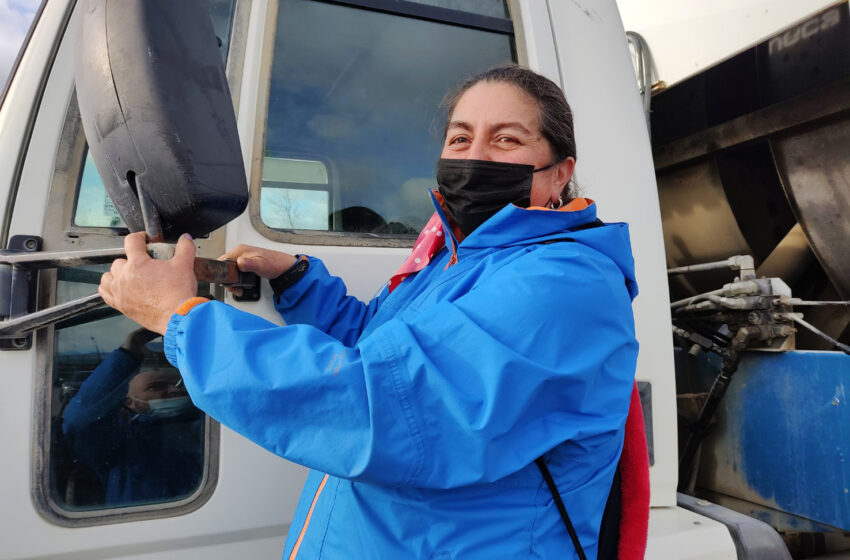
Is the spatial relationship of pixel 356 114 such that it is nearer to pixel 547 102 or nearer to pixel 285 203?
pixel 285 203

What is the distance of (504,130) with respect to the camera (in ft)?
4.07

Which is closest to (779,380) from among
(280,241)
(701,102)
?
(701,102)

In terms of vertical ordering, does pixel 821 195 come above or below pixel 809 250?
above

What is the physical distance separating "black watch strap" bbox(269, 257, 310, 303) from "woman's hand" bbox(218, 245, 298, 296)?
1 centimetres

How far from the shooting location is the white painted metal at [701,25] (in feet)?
7.32

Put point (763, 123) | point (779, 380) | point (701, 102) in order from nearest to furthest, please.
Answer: point (779, 380)
point (763, 123)
point (701, 102)

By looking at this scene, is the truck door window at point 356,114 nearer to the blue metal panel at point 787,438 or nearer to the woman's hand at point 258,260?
the woman's hand at point 258,260

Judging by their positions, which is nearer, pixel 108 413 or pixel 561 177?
pixel 108 413

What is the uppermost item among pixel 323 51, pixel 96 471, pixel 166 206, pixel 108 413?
pixel 323 51

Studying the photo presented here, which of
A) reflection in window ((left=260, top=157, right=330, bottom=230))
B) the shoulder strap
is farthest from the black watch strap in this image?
the shoulder strap

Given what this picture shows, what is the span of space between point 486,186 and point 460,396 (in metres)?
0.52

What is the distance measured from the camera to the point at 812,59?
205 centimetres

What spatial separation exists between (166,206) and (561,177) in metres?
0.79

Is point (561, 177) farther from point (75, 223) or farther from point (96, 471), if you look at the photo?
point (96, 471)
